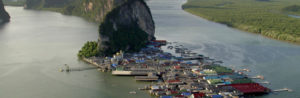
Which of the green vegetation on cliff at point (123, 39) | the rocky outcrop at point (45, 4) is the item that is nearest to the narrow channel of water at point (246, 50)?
the green vegetation on cliff at point (123, 39)

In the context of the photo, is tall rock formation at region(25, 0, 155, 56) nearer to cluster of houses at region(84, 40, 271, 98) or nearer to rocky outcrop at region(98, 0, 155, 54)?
rocky outcrop at region(98, 0, 155, 54)

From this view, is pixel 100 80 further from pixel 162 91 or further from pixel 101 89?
pixel 162 91

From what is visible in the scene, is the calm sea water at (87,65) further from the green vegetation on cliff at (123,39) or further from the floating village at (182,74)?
the green vegetation on cliff at (123,39)

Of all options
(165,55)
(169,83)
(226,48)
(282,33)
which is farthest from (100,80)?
(282,33)

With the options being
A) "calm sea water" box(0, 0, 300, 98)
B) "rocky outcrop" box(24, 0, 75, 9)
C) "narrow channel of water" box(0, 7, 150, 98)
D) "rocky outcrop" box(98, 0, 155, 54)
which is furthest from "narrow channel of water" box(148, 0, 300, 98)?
"rocky outcrop" box(24, 0, 75, 9)

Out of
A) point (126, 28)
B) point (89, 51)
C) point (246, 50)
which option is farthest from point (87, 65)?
point (246, 50)

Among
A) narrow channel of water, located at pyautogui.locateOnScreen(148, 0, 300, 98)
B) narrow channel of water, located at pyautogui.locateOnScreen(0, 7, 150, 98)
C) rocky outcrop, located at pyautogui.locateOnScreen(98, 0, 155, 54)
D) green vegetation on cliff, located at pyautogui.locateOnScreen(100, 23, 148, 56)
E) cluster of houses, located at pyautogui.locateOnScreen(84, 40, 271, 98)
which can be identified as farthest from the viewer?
rocky outcrop, located at pyautogui.locateOnScreen(98, 0, 155, 54)
